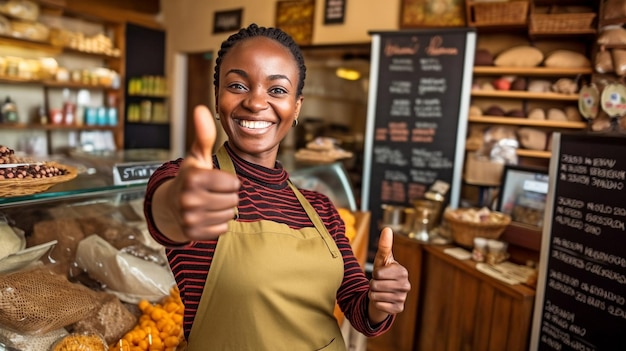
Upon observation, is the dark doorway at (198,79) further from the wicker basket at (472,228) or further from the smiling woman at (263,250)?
the smiling woman at (263,250)

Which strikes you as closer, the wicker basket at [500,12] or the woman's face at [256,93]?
the woman's face at [256,93]

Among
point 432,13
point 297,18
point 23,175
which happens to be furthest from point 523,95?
point 23,175

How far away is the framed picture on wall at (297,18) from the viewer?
489 centimetres

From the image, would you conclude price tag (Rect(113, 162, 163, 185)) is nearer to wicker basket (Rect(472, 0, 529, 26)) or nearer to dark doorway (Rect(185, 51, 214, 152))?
wicker basket (Rect(472, 0, 529, 26))

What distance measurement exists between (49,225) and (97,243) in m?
0.17

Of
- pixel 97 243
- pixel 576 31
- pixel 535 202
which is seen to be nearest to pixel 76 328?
pixel 97 243

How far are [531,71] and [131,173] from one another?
321 cm

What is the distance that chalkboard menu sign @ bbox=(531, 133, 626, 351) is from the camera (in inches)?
66.9

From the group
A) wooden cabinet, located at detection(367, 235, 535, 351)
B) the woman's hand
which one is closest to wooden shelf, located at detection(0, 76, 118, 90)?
wooden cabinet, located at detection(367, 235, 535, 351)

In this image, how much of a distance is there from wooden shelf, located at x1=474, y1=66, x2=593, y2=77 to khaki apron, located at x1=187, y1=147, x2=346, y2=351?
323 centimetres

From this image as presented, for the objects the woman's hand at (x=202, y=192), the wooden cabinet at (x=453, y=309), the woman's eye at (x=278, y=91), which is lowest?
the wooden cabinet at (x=453, y=309)

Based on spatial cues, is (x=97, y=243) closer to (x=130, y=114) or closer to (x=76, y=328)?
(x=76, y=328)

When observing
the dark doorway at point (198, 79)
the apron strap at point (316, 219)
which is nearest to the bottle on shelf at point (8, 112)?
the dark doorway at point (198, 79)

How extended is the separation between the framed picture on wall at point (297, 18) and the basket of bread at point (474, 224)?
112 inches
